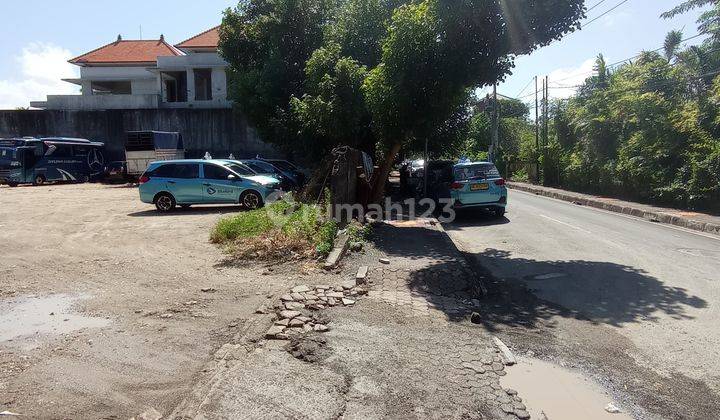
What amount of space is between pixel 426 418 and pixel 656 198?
18597 mm

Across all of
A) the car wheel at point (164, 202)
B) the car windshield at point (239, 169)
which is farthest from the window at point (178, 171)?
the car windshield at point (239, 169)

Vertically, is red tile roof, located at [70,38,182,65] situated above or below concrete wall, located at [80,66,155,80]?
above

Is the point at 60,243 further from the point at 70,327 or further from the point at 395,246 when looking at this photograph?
the point at 395,246

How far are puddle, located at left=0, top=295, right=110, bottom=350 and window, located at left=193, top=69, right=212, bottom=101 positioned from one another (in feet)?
106

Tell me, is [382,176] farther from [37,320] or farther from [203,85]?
[203,85]

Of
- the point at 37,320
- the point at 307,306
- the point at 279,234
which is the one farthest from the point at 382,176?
the point at 37,320

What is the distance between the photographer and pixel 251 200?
50.3ft

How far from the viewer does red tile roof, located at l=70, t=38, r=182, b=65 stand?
38.7 metres

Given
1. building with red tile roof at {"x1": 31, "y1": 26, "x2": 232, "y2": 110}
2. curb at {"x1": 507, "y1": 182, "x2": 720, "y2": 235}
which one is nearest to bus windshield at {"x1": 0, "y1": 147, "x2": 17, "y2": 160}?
building with red tile roof at {"x1": 31, "y1": 26, "x2": 232, "y2": 110}

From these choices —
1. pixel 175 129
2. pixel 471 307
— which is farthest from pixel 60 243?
pixel 175 129

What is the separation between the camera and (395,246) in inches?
376

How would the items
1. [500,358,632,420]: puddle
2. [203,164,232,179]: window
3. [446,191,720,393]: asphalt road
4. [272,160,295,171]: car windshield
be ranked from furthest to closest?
[272,160,295,171]: car windshield
[203,164,232,179]: window
[446,191,720,393]: asphalt road
[500,358,632,420]: puddle

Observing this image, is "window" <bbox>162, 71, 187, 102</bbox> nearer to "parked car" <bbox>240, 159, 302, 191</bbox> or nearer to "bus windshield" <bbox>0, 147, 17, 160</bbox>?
"bus windshield" <bbox>0, 147, 17, 160</bbox>

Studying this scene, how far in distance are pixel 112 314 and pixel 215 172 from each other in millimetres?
10274
